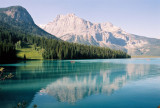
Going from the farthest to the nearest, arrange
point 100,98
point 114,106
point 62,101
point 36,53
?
1. point 36,53
2. point 100,98
3. point 62,101
4. point 114,106

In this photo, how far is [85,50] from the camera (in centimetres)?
19538

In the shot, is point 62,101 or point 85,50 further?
point 85,50

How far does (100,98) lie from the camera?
25281 mm

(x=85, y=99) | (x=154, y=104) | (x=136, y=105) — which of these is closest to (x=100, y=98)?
(x=85, y=99)

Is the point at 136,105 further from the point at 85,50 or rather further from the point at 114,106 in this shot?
the point at 85,50

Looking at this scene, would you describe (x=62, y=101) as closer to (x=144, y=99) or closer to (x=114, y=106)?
(x=114, y=106)

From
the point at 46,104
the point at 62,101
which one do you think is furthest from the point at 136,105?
the point at 46,104

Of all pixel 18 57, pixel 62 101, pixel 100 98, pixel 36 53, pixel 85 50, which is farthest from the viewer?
pixel 85 50

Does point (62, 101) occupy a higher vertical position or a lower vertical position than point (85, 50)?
lower

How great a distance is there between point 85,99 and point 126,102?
611 cm

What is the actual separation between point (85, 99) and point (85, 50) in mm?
171352

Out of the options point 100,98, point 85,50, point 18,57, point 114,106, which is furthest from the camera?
point 85,50

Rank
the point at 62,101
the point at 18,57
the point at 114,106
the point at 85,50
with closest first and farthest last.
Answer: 1. the point at 114,106
2. the point at 62,101
3. the point at 18,57
4. the point at 85,50

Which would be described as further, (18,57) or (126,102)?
(18,57)
